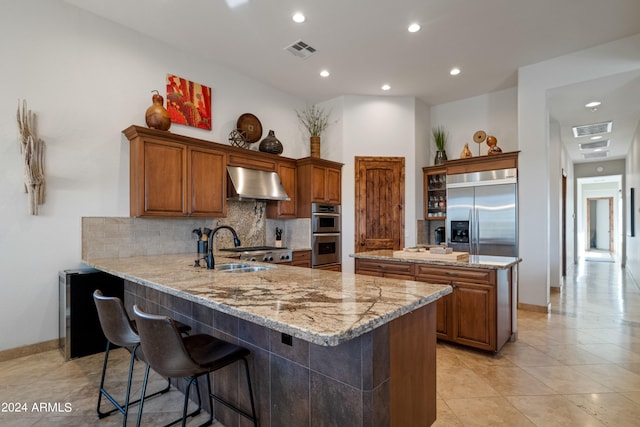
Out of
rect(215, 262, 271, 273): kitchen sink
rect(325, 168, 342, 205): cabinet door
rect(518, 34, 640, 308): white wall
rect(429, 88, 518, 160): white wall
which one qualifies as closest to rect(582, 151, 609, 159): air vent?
rect(429, 88, 518, 160): white wall

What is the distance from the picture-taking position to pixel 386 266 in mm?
3557

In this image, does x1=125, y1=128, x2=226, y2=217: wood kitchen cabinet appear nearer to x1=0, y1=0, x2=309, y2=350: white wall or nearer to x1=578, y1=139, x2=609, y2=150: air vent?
x1=0, y1=0, x2=309, y2=350: white wall

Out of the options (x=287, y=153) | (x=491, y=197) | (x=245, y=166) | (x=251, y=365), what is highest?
(x=287, y=153)

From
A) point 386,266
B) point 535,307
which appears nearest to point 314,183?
point 386,266

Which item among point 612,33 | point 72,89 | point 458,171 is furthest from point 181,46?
point 612,33

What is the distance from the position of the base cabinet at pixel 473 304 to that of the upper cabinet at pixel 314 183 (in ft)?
7.11

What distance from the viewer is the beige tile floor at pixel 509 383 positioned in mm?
2088

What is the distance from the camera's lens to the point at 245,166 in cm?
452

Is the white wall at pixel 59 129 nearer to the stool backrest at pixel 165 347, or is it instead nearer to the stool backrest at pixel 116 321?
the stool backrest at pixel 116 321

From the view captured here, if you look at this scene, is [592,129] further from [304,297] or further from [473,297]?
[304,297]

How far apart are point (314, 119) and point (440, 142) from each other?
7.78ft

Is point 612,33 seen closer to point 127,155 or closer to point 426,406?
point 426,406

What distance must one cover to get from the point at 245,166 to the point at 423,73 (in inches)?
118

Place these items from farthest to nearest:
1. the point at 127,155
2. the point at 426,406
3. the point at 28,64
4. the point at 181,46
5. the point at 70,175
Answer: the point at 181,46 < the point at 127,155 < the point at 70,175 < the point at 28,64 < the point at 426,406
